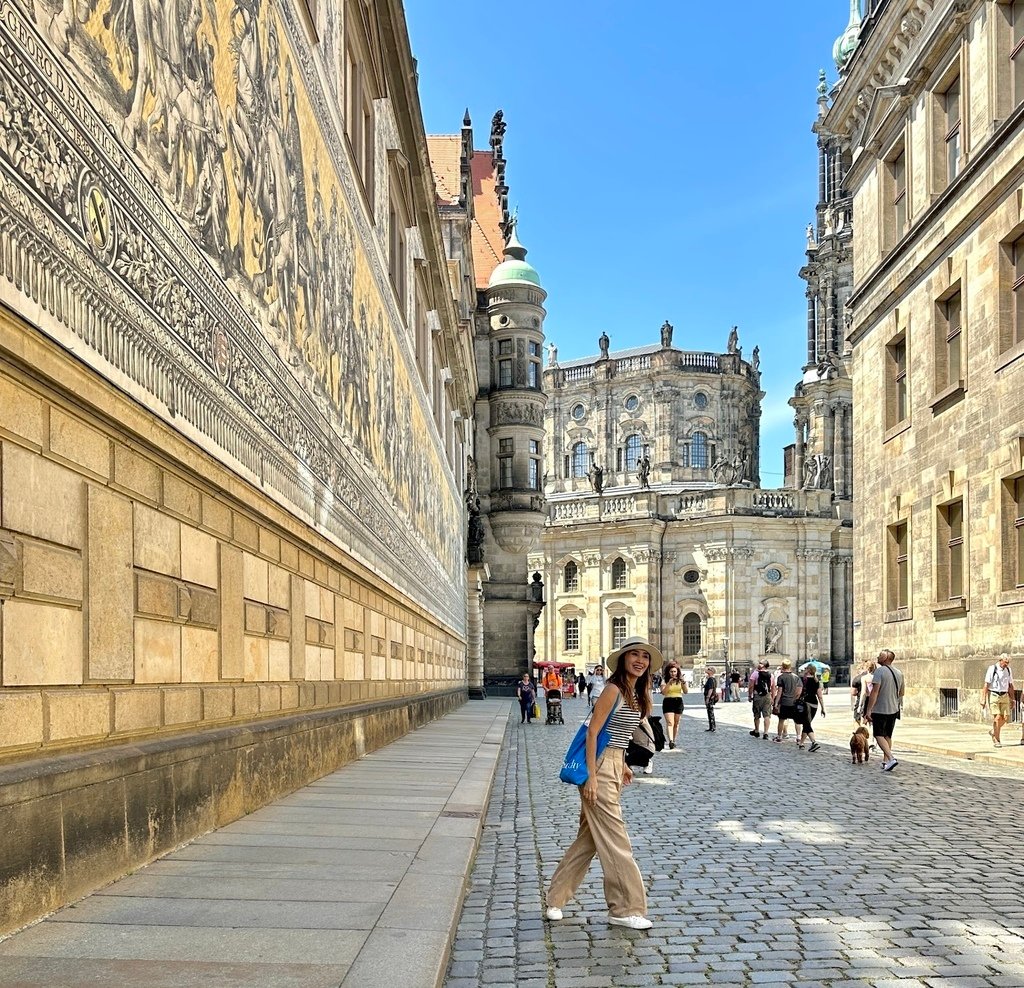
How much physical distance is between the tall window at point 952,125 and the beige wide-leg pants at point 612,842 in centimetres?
1979

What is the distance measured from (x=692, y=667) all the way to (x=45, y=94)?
204 feet

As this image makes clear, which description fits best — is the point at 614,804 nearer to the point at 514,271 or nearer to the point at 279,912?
the point at 279,912

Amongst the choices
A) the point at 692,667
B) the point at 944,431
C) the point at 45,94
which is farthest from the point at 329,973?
the point at 692,667

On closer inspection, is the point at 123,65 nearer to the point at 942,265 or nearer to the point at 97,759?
the point at 97,759

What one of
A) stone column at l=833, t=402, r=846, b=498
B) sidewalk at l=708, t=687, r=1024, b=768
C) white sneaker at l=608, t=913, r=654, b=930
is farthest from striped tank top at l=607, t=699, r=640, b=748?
stone column at l=833, t=402, r=846, b=498

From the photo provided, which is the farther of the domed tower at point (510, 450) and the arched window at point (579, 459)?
the arched window at point (579, 459)

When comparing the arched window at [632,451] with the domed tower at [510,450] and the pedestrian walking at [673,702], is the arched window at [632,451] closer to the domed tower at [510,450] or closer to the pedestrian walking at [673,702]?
the domed tower at [510,450]

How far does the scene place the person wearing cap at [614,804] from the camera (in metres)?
5.61

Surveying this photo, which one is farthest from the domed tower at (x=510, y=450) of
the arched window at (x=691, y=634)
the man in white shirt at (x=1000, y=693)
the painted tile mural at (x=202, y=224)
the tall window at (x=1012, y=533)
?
the painted tile mural at (x=202, y=224)

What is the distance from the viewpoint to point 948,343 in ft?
75.0

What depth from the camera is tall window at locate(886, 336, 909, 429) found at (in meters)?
25.4

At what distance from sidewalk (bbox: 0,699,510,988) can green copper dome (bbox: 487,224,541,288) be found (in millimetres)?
37025

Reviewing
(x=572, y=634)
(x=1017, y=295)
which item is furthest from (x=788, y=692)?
(x=572, y=634)

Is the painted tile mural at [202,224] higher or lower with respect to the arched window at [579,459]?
lower
